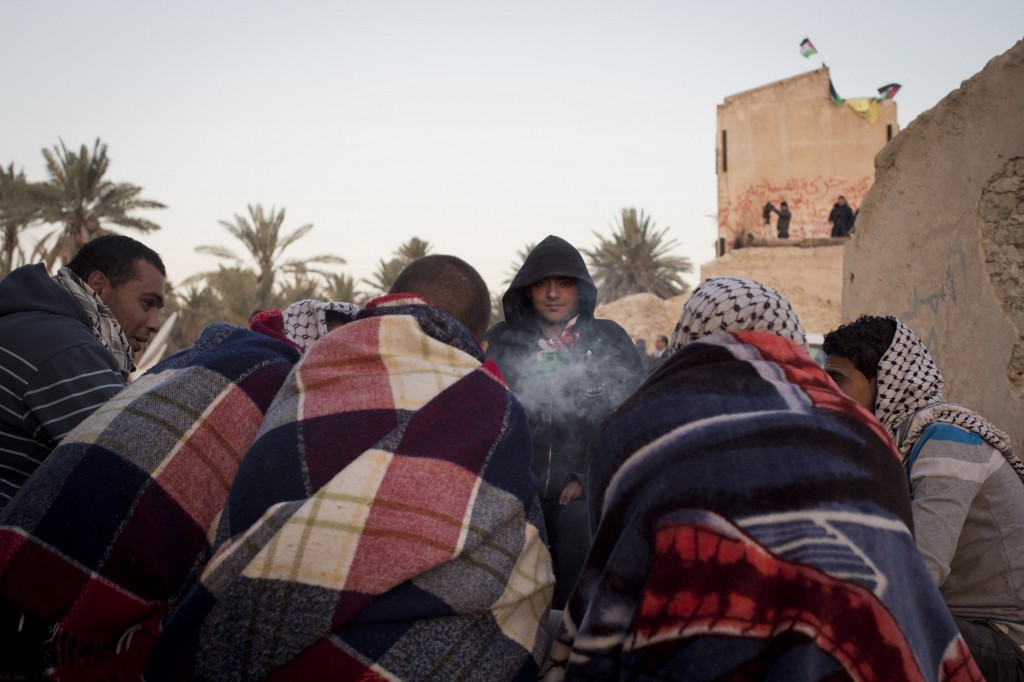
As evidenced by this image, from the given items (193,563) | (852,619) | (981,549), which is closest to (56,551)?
(193,563)

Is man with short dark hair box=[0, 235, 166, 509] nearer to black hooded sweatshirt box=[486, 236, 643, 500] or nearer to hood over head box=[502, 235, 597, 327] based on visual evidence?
black hooded sweatshirt box=[486, 236, 643, 500]

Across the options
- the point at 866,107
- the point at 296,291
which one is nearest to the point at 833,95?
the point at 866,107

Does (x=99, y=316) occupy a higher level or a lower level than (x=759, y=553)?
higher

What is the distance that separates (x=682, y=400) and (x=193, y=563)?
126 cm

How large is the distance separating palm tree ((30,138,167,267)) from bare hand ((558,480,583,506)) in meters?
22.4

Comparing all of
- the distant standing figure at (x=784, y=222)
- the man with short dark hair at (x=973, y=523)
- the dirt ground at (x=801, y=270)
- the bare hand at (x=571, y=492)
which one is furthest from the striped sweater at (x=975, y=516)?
the distant standing figure at (x=784, y=222)

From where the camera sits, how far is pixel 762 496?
5.26 feet

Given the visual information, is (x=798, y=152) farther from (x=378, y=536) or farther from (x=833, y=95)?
(x=378, y=536)

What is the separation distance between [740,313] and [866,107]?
23657 mm

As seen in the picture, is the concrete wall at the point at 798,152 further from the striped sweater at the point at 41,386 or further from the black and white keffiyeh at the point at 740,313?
the striped sweater at the point at 41,386

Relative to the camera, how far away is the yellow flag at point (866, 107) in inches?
886

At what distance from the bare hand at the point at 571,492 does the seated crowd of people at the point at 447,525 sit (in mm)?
1488

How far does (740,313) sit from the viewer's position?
2.13 m

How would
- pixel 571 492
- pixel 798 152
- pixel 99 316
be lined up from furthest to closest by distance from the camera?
pixel 798 152, pixel 571 492, pixel 99 316
